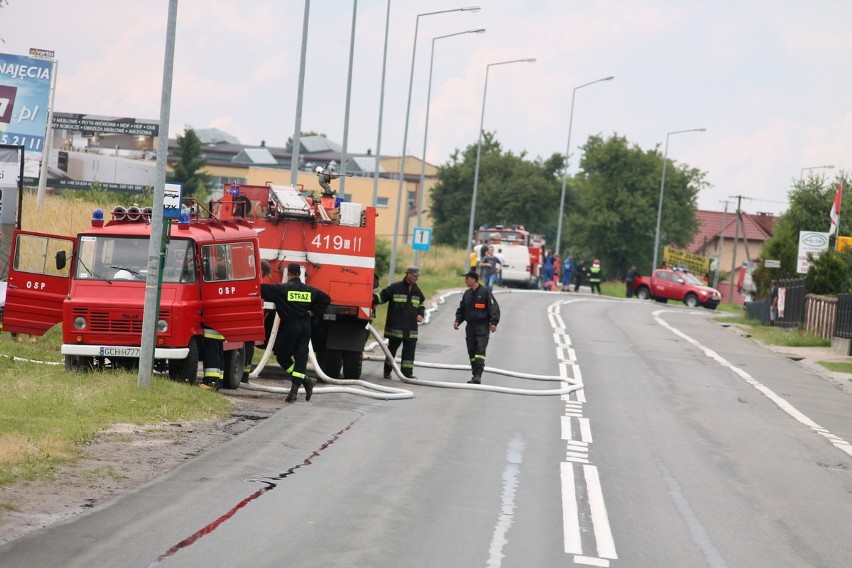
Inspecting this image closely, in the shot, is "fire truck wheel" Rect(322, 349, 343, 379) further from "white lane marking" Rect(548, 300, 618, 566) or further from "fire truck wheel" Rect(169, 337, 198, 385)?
"white lane marking" Rect(548, 300, 618, 566)

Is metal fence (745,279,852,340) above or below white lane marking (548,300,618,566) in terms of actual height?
above

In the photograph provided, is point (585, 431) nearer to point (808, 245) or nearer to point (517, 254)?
point (808, 245)

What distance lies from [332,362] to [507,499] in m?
9.54

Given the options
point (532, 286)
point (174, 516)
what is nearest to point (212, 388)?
point (174, 516)

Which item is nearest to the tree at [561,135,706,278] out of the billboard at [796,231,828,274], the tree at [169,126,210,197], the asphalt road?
the tree at [169,126,210,197]

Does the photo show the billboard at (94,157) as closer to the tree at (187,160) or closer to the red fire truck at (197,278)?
the red fire truck at (197,278)

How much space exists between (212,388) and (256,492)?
6725 mm

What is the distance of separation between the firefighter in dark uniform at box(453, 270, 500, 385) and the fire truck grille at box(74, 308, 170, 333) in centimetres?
612

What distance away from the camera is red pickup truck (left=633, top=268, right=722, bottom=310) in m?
60.7

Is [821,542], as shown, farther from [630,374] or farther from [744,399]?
[630,374]

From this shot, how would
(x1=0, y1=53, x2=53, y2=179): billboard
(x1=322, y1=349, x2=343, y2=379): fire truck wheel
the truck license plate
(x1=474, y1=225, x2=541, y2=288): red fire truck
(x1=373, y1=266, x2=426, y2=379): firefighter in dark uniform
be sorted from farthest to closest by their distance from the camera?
1. (x1=474, y1=225, x2=541, y2=288): red fire truck
2. (x1=0, y1=53, x2=53, y2=179): billboard
3. (x1=373, y1=266, x2=426, y2=379): firefighter in dark uniform
4. (x1=322, y1=349, x2=343, y2=379): fire truck wheel
5. the truck license plate

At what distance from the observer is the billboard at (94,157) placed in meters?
48.8

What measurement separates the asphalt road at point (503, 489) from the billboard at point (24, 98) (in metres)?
15.0

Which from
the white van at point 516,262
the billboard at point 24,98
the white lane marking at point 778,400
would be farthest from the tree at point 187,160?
the white lane marking at point 778,400
